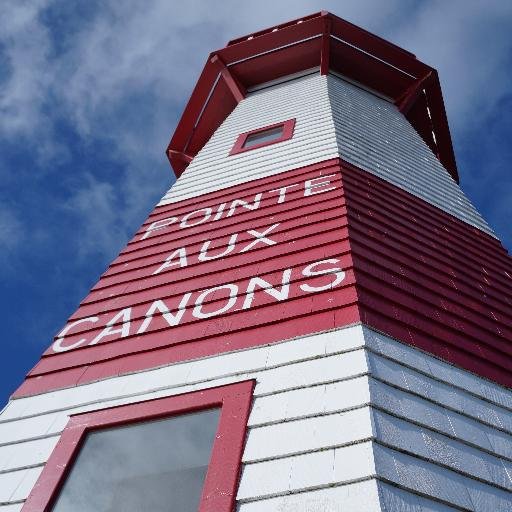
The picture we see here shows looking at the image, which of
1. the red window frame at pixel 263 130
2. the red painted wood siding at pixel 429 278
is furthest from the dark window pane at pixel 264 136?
the red painted wood siding at pixel 429 278

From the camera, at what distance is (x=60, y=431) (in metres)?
3.64

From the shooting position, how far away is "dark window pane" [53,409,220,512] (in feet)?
9.75

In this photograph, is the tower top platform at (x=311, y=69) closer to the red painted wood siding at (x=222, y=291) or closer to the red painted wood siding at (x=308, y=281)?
the red painted wood siding at (x=308, y=281)

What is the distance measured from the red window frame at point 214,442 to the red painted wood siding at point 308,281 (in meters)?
0.42

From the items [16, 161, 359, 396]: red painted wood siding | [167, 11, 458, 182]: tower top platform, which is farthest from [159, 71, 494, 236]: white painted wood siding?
[167, 11, 458, 182]: tower top platform

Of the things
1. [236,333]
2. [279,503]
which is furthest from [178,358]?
[279,503]

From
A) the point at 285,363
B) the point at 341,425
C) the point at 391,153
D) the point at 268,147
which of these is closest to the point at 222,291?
the point at 285,363

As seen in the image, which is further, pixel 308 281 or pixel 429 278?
pixel 429 278

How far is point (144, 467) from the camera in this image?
3.20 m

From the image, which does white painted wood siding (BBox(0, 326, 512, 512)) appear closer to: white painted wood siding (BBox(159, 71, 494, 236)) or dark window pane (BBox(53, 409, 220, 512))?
dark window pane (BBox(53, 409, 220, 512))

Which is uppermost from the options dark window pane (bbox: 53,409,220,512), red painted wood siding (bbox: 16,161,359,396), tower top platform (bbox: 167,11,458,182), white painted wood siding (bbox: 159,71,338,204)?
tower top platform (bbox: 167,11,458,182)

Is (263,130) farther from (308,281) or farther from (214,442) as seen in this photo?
(214,442)

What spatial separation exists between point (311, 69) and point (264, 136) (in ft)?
10.4

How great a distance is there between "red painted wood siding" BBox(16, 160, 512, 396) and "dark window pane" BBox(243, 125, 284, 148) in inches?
69.3
